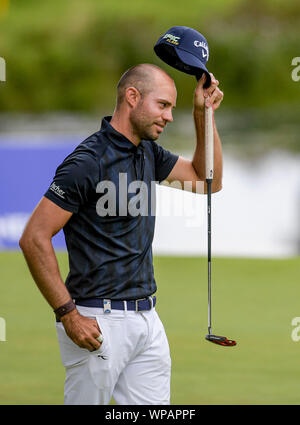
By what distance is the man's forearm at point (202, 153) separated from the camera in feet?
15.3

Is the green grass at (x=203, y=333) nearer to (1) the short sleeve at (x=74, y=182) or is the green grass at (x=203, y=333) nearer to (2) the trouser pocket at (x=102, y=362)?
(2) the trouser pocket at (x=102, y=362)

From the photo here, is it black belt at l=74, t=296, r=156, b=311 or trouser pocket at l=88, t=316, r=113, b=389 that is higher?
black belt at l=74, t=296, r=156, b=311

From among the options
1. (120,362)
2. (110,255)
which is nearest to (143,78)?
(110,255)

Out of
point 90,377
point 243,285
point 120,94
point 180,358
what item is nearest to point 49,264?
point 90,377

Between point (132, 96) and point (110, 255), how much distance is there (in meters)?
0.74

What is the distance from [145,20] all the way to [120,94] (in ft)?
93.9

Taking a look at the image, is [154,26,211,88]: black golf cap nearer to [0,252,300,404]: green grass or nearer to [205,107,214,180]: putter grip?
[205,107,214,180]: putter grip

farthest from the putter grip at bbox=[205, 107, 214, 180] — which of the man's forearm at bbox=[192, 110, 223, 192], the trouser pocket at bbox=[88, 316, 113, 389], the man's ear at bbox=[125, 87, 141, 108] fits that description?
the trouser pocket at bbox=[88, 316, 113, 389]

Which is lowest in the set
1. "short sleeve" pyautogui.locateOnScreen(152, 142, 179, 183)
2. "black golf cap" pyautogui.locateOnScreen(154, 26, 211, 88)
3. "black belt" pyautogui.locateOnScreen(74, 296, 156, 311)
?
"black belt" pyautogui.locateOnScreen(74, 296, 156, 311)

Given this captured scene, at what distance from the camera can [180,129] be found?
56.6 feet

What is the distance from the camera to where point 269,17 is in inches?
1252

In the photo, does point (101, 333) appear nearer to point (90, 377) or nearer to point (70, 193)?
point (90, 377)

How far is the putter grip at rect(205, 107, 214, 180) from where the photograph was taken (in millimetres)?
4574

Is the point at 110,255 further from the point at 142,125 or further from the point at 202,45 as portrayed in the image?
the point at 202,45
